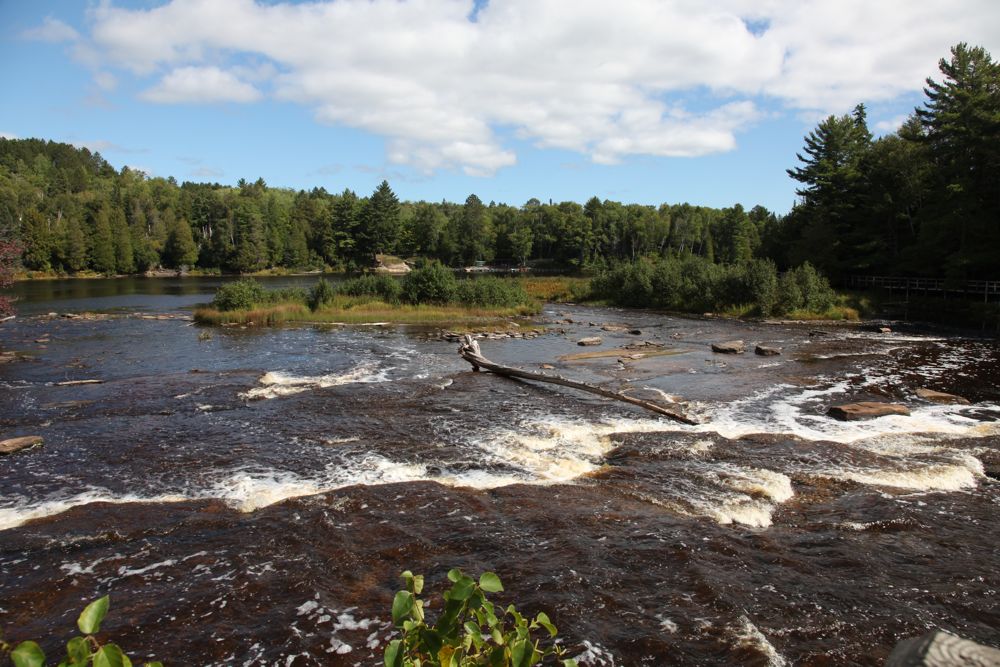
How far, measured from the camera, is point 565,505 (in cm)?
1309

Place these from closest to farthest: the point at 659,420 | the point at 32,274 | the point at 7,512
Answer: the point at 7,512 → the point at 659,420 → the point at 32,274

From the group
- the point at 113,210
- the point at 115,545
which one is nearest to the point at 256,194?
the point at 113,210

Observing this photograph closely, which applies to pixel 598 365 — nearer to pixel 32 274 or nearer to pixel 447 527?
pixel 447 527

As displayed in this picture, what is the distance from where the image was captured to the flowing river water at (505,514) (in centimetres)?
901

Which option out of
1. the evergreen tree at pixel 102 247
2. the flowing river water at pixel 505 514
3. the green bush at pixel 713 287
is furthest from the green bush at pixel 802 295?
the evergreen tree at pixel 102 247

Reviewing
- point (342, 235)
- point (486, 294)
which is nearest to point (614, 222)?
point (342, 235)

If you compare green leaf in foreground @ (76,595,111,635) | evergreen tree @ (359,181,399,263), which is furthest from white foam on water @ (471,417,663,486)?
evergreen tree @ (359,181,399,263)

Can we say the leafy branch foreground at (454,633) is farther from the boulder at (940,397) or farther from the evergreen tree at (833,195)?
the evergreen tree at (833,195)

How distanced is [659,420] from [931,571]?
983 cm

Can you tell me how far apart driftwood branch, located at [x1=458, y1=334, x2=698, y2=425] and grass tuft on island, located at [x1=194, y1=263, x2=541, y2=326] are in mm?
18883

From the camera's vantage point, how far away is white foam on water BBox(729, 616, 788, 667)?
825cm

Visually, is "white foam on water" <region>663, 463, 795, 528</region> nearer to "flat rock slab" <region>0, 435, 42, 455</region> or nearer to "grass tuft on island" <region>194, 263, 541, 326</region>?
"flat rock slab" <region>0, 435, 42, 455</region>

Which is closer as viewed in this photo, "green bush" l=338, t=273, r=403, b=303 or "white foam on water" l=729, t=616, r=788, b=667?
"white foam on water" l=729, t=616, r=788, b=667

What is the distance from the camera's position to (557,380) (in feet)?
78.3
